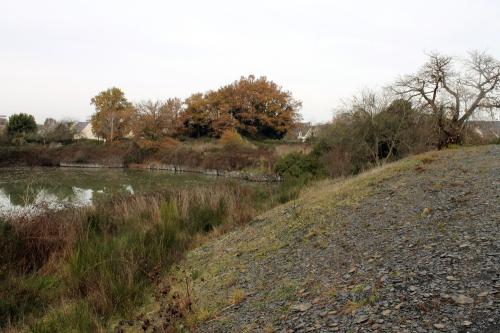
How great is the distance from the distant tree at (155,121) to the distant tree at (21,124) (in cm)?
1886

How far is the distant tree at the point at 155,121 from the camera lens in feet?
168

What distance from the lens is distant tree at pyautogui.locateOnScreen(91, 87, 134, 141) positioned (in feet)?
189

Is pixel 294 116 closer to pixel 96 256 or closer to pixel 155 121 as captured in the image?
pixel 155 121

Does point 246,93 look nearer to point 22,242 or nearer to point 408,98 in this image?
point 408,98

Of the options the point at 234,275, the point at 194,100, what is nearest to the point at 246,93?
the point at 194,100

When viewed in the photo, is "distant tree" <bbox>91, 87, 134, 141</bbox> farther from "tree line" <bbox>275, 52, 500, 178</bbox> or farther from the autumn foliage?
"tree line" <bbox>275, 52, 500, 178</bbox>

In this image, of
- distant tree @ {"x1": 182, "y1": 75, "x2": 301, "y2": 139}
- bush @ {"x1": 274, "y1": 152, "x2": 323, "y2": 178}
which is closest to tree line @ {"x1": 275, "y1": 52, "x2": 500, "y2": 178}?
bush @ {"x1": 274, "y1": 152, "x2": 323, "y2": 178}

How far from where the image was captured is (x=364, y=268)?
4867 mm

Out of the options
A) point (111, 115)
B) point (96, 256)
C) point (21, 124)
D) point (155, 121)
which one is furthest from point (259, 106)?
point (96, 256)

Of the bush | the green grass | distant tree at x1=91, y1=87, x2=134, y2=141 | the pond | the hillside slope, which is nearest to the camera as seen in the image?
the hillside slope

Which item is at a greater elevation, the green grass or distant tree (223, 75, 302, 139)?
distant tree (223, 75, 302, 139)

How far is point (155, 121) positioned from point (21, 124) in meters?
22.7

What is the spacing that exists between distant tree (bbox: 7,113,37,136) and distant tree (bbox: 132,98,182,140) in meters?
18.9

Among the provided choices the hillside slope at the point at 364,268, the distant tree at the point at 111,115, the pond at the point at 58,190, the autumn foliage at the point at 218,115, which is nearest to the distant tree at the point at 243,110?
the autumn foliage at the point at 218,115
